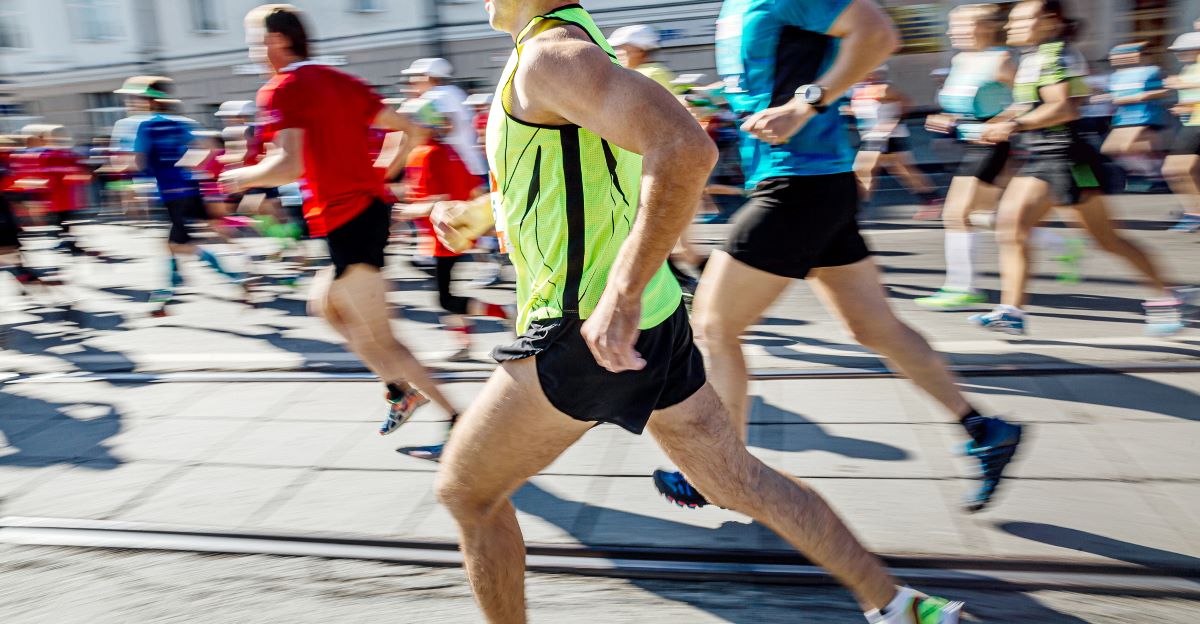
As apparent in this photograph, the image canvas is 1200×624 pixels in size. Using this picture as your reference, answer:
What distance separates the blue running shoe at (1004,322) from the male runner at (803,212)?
235cm

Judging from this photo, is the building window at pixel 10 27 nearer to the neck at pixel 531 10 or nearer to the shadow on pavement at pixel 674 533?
the shadow on pavement at pixel 674 533

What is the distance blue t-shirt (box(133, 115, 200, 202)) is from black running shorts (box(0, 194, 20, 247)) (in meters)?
1.05

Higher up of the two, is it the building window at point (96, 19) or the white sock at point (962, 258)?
the building window at point (96, 19)

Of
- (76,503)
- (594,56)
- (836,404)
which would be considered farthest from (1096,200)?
(76,503)

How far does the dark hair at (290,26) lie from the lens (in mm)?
4102

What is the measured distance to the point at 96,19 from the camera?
27172 millimetres

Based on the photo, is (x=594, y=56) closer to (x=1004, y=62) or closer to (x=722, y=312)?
(x=722, y=312)

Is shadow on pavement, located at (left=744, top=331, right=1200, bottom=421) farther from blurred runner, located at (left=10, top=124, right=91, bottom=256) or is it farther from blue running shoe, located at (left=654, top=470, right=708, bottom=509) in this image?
blurred runner, located at (left=10, top=124, right=91, bottom=256)

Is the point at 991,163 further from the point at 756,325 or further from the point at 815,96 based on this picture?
the point at 815,96

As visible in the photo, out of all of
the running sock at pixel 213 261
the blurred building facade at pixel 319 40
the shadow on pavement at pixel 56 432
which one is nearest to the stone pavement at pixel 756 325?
the running sock at pixel 213 261

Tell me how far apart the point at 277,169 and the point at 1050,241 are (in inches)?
212

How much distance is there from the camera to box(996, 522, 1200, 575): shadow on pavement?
282 cm

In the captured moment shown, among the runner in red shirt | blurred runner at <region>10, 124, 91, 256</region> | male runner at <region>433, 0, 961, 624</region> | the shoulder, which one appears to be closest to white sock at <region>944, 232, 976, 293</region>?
the runner in red shirt

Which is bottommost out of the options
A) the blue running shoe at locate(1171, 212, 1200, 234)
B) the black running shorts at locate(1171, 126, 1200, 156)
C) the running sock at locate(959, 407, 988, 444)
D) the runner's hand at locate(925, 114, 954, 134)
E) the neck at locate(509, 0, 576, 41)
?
the blue running shoe at locate(1171, 212, 1200, 234)
